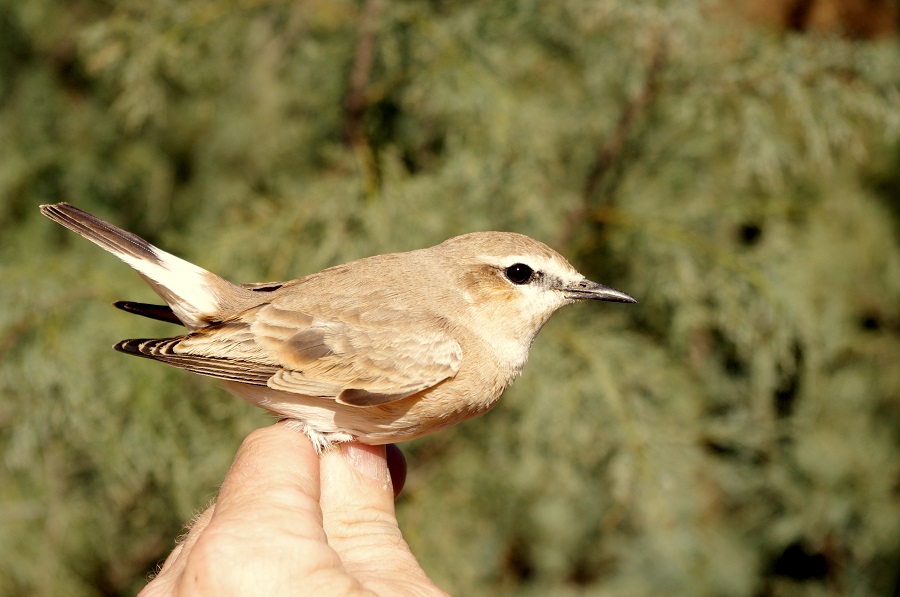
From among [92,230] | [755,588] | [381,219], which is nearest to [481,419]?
[381,219]

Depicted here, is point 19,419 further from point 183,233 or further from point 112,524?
point 183,233

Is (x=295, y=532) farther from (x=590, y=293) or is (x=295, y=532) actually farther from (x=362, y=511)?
(x=590, y=293)

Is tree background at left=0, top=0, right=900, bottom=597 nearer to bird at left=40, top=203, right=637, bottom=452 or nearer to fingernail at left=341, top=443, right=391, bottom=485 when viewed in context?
bird at left=40, top=203, right=637, bottom=452

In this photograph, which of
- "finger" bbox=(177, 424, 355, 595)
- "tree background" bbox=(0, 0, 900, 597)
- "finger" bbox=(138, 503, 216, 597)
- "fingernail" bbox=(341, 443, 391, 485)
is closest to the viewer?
"finger" bbox=(177, 424, 355, 595)

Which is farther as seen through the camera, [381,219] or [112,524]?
[112,524]

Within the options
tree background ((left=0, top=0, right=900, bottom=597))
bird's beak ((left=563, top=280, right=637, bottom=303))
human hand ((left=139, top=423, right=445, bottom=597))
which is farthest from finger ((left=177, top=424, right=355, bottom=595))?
tree background ((left=0, top=0, right=900, bottom=597))
